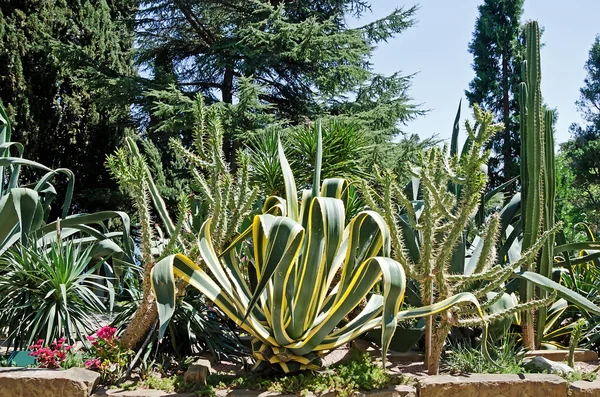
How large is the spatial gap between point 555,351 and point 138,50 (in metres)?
10.9

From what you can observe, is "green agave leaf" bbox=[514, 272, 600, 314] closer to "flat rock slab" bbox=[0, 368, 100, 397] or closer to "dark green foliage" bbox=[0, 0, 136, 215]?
"flat rock slab" bbox=[0, 368, 100, 397]

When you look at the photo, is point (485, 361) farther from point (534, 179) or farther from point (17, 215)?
point (17, 215)

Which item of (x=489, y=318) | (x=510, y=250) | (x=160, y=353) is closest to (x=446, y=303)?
(x=489, y=318)

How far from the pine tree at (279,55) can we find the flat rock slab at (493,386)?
24.3 ft

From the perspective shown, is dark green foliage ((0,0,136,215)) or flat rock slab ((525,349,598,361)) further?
dark green foliage ((0,0,136,215))

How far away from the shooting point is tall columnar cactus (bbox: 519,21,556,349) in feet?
12.4

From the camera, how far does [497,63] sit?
675 inches

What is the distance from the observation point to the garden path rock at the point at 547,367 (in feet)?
10.4

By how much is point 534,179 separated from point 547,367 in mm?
1267

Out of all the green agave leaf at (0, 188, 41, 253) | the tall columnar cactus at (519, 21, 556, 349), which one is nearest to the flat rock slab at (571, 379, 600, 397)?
the tall columnar cactus at (519, 21, 556, 349)

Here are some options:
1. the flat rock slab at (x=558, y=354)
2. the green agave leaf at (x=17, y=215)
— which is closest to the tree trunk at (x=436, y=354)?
the flat rock slab at (x=558, y=354)

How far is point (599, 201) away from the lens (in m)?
16.4

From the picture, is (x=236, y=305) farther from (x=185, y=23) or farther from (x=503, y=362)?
(x=185, y=23)

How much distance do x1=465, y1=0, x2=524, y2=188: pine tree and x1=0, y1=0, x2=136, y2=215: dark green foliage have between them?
1039 cm
